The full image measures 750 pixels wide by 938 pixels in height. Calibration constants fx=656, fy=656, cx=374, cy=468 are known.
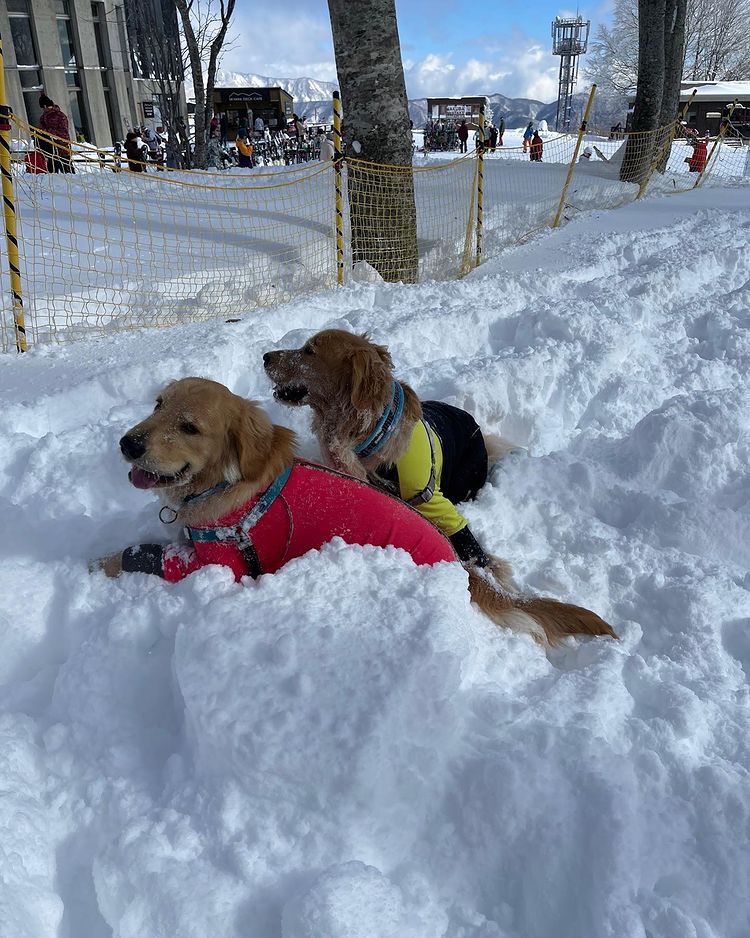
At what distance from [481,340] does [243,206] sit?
586 centimetres

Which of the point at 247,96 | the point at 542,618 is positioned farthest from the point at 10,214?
the point at 247,96

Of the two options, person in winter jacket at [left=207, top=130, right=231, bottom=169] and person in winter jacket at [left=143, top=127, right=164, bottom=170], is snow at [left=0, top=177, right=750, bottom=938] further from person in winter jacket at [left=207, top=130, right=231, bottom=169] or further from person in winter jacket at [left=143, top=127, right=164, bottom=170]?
person in winter jacket at [left=143, top=127, right=164, bottom=170]

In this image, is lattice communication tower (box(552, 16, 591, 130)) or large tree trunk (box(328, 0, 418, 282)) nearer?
large tree trunk (box(328, 0, 418, 282))

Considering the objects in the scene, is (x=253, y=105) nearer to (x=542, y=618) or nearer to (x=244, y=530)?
(x=244, y=530)

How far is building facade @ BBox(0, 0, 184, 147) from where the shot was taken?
28.2m

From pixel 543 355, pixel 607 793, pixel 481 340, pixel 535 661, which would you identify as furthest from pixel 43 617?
pixel 481 340

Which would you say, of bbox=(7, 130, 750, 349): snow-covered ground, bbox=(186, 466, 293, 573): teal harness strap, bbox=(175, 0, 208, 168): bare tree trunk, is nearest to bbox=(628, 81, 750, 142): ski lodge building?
bbox=(175, 0, 208, 168): bare tree trunk

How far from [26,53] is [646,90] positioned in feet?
88.9

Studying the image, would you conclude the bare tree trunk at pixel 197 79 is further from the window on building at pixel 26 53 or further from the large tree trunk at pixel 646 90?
the window on building at pixel 26 53

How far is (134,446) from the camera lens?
7.57 feet

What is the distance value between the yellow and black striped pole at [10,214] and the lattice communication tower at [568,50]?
3822 inches

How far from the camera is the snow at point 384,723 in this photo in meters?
1.62

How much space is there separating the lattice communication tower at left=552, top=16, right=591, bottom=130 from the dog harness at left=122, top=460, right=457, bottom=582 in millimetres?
99460

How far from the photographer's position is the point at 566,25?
3595 inches
